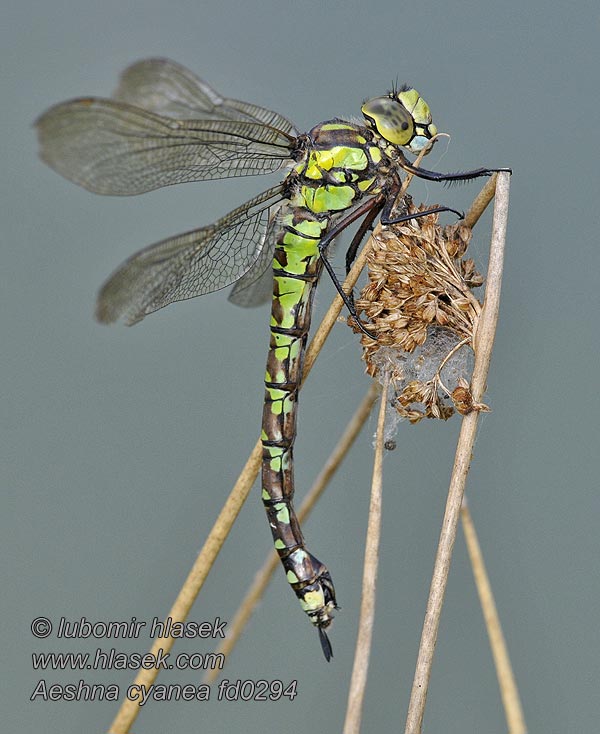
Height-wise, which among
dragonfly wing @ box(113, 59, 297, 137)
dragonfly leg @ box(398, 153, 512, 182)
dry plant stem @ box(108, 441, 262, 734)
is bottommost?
dry plant stem @ box(108, 441, 262, 734)

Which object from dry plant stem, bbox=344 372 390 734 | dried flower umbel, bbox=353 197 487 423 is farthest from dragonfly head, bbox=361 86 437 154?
dry plant stem, bbox=344 372 390 734

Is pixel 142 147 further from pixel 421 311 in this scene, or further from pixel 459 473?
pixel 459 473

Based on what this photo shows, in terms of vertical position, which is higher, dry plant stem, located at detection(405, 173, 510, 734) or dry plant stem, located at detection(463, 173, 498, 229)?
dry plant stem, located at detection(463, 173, 498, 229)

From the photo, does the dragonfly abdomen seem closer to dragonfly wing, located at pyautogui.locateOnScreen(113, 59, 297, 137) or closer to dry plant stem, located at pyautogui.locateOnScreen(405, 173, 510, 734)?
dragonfly wing, located at pyautogui.locateOnScreen(113, 59, 297, 137)

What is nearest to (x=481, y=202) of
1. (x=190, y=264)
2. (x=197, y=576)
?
(x=190, y=264)

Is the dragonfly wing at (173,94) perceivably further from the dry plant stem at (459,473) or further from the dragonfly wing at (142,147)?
the dry plant stem at (459,473)

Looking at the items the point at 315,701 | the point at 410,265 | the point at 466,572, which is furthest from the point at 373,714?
the point at 410,265
